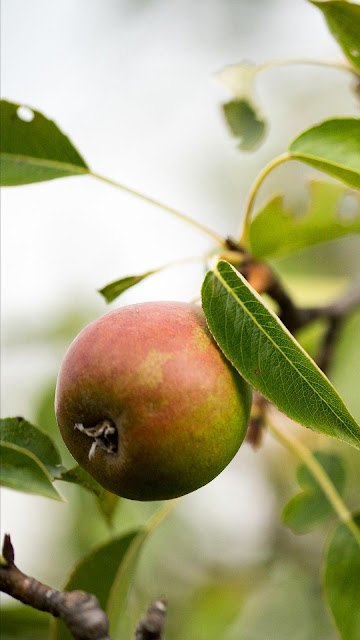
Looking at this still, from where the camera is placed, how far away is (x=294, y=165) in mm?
3289

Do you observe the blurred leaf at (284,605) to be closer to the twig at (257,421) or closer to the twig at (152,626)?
the twig at (257,421)

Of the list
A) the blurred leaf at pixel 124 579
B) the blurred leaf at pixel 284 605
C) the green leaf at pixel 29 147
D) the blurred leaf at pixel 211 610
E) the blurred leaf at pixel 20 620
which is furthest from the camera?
the blurred leaf at pixel 284 605

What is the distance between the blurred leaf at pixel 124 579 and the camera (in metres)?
1.21

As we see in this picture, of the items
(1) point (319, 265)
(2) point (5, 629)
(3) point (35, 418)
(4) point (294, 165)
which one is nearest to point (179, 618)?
(2) point (5, 629)

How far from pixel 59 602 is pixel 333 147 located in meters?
0.68

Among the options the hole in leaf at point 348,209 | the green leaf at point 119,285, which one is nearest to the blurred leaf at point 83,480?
the green leaf at point 119,285

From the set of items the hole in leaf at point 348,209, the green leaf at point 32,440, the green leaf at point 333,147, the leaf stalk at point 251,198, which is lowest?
the hole in leaf at point 348,209

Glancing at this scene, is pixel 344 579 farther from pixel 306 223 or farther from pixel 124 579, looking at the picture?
pixel 306 223

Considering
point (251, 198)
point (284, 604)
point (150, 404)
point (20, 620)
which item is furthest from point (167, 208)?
point (284, 604)

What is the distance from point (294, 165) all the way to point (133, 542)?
240 centimetres

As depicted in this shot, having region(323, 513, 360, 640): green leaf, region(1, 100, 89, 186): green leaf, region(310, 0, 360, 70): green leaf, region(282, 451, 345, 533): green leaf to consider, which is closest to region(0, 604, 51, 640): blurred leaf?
region(282, 451, 345, 533): green leaf

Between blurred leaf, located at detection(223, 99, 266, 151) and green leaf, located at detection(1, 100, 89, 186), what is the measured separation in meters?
0.39

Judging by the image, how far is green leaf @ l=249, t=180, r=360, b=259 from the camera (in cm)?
132

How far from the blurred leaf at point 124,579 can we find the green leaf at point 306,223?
518 millimetres
